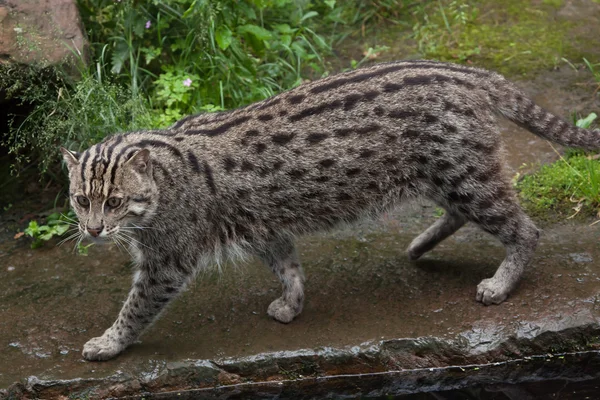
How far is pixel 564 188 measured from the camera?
7.31 m

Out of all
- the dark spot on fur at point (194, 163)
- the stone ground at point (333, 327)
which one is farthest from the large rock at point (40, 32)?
the dark spot on fur at point (194, 163)

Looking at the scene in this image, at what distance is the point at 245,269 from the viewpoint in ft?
22.7

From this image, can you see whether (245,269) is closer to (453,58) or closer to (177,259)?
(177,259)

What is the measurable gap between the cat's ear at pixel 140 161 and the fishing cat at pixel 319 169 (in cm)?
12

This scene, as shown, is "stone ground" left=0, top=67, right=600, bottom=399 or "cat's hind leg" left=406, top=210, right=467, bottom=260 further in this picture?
"cat's hind leg" left=406, top=210, right=467, bottom=260

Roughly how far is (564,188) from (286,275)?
2.50 m

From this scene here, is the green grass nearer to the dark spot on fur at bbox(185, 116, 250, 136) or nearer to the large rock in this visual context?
the dark spot on fur at bbox(185, 116, 250, 136)

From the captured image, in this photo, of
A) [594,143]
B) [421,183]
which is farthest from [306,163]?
[594,143]

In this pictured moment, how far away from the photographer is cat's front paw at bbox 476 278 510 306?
609cm

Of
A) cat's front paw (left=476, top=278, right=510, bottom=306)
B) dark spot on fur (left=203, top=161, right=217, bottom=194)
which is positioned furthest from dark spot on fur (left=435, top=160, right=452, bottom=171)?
dark spot on fur (left=203, top=161, right=217, bottom=194)

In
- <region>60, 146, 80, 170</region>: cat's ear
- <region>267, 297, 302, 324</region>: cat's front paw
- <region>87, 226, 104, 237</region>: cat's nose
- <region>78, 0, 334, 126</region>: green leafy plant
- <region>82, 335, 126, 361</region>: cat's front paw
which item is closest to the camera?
<region>87, 226, 104, 237</region>: cat's nose

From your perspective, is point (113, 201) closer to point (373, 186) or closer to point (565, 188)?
point (373, 186)

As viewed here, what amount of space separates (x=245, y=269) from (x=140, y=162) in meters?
1.64

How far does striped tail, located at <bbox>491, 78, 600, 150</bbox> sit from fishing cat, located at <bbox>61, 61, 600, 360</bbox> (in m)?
0.01
